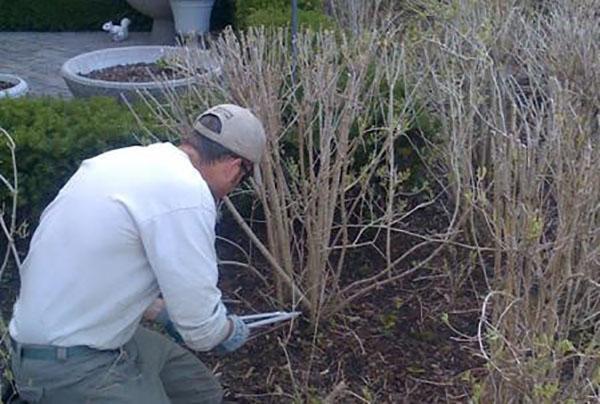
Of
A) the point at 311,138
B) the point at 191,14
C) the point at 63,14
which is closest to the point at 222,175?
the point at 311,138

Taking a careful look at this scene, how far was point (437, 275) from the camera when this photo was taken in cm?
524

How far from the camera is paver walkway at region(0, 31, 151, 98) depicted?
9.91 m

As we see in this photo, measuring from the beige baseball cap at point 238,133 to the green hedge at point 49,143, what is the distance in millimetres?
1866

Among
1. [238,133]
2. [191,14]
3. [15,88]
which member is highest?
[238,133]

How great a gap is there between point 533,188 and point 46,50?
814 centimetres

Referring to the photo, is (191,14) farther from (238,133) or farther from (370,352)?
(238,133)

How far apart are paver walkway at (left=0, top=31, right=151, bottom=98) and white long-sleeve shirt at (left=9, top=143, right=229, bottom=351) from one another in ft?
19.6

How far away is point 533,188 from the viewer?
3.76 metres

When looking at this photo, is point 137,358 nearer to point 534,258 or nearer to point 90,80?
point 534,258

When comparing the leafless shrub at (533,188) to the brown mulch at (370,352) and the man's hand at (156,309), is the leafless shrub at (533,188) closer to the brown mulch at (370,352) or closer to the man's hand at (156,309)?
the brown mulch at (370,352)

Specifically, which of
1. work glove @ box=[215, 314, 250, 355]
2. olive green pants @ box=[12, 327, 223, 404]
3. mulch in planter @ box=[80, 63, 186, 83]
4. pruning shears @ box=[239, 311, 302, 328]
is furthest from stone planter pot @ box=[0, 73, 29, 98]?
work glove @ box=[215, 314, 250, 355]

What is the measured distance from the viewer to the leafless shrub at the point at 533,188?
347 cm

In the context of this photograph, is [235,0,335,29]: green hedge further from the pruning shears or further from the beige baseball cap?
the beige baseball cap

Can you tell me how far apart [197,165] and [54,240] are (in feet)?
1.62
